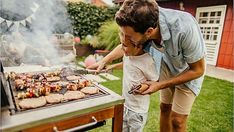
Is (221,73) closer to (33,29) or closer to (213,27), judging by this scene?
(213,27)

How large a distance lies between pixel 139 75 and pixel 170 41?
13.9 inches

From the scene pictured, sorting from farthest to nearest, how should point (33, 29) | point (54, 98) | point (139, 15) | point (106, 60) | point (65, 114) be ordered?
point (33, 29), point (106, 60), point (139, 15), point (54, 98), point (65, 114)

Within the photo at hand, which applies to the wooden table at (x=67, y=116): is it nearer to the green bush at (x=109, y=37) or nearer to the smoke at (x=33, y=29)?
the smoke at (x=33, y=29)

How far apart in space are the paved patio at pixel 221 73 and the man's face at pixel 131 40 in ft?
15.3

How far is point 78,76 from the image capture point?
1.71 meters

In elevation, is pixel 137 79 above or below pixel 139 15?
below

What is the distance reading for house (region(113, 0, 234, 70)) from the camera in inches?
267

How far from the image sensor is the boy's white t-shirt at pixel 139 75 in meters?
1.64

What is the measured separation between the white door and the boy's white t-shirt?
631 cm

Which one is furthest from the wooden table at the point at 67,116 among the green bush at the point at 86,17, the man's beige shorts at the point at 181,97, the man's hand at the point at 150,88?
the green bush at the point at 86,17

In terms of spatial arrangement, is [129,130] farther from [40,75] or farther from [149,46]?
[40,75]

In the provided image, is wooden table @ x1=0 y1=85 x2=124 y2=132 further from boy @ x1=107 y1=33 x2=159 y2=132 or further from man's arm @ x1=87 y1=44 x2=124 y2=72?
man's arm @ x1=87 y1=44 x2=124 y2=72

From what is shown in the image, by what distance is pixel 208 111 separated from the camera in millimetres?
3447

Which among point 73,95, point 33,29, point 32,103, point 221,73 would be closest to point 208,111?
point 73,95
